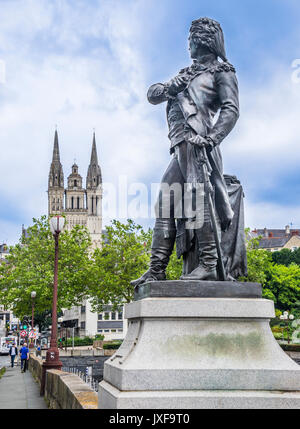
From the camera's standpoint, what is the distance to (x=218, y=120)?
17.7 ft

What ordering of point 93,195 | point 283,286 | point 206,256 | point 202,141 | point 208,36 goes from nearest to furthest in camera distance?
point 206,256 < point 202,141 < point 208,36 < point 283,286 < point 93,195

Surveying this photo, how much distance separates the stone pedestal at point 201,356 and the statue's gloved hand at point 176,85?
2309 mm

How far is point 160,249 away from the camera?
17.5ft

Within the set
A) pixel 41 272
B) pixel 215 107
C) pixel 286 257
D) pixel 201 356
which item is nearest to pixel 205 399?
pixel 201 356

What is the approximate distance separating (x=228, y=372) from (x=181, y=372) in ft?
1.29

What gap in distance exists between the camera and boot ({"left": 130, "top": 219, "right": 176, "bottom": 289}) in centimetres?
523

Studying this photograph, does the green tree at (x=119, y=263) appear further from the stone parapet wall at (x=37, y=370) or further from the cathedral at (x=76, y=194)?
the cathedral at (x=76, y=194)

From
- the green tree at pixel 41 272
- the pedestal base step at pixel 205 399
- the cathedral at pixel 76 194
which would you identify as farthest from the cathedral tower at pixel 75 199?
the pedestal base step at pixel 205 399

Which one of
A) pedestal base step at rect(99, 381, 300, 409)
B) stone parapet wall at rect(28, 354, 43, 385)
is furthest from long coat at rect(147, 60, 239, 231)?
stone parapet wall at rect(28, 354, 43, 385)

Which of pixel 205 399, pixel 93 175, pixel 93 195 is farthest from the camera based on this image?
pixel 93 195

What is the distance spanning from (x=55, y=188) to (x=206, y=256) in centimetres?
17654

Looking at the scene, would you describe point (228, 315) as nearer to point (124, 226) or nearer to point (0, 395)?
point (0, 395)

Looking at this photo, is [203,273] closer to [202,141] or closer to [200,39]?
[202,141]

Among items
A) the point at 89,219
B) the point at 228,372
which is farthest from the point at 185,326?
the point at 89,219
